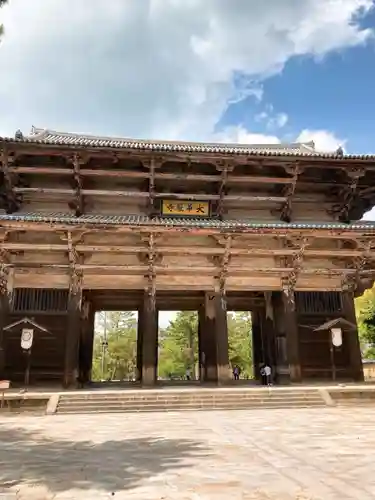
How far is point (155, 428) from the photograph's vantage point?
9078mm

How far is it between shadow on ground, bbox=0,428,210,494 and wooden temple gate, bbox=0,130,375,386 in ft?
24.9

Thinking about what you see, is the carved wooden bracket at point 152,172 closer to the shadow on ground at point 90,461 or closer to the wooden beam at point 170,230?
the wooden beam at point 170,230

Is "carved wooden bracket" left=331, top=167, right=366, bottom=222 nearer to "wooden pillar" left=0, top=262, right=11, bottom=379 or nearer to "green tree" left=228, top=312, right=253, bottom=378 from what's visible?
"wooden pillar" left=0, top=262, right=11, bottom=379

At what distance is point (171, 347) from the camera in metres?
47.0

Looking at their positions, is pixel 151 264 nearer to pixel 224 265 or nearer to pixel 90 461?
pixel 224 265

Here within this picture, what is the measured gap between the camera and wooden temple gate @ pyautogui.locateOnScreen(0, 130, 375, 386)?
49.5ft

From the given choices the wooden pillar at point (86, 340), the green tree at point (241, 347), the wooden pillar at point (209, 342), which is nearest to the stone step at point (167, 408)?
the wooden pillar at point (86, 340)

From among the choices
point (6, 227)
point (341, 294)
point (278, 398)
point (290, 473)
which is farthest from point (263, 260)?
point (290, 473)

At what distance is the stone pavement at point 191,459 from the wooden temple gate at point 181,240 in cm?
573

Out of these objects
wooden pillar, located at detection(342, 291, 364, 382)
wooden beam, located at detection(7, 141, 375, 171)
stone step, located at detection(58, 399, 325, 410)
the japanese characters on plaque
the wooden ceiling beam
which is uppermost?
wooden beam, located at detection(7, 141, 375, 171)

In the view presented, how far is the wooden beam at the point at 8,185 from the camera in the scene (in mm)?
15273

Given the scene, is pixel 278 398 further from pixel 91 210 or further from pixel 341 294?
pixel 91 210

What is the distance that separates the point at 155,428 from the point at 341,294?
10.8 m

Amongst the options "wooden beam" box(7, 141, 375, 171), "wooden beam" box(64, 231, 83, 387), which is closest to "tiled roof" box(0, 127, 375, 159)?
"wooden beam" box(7, 141, 375, 171)
